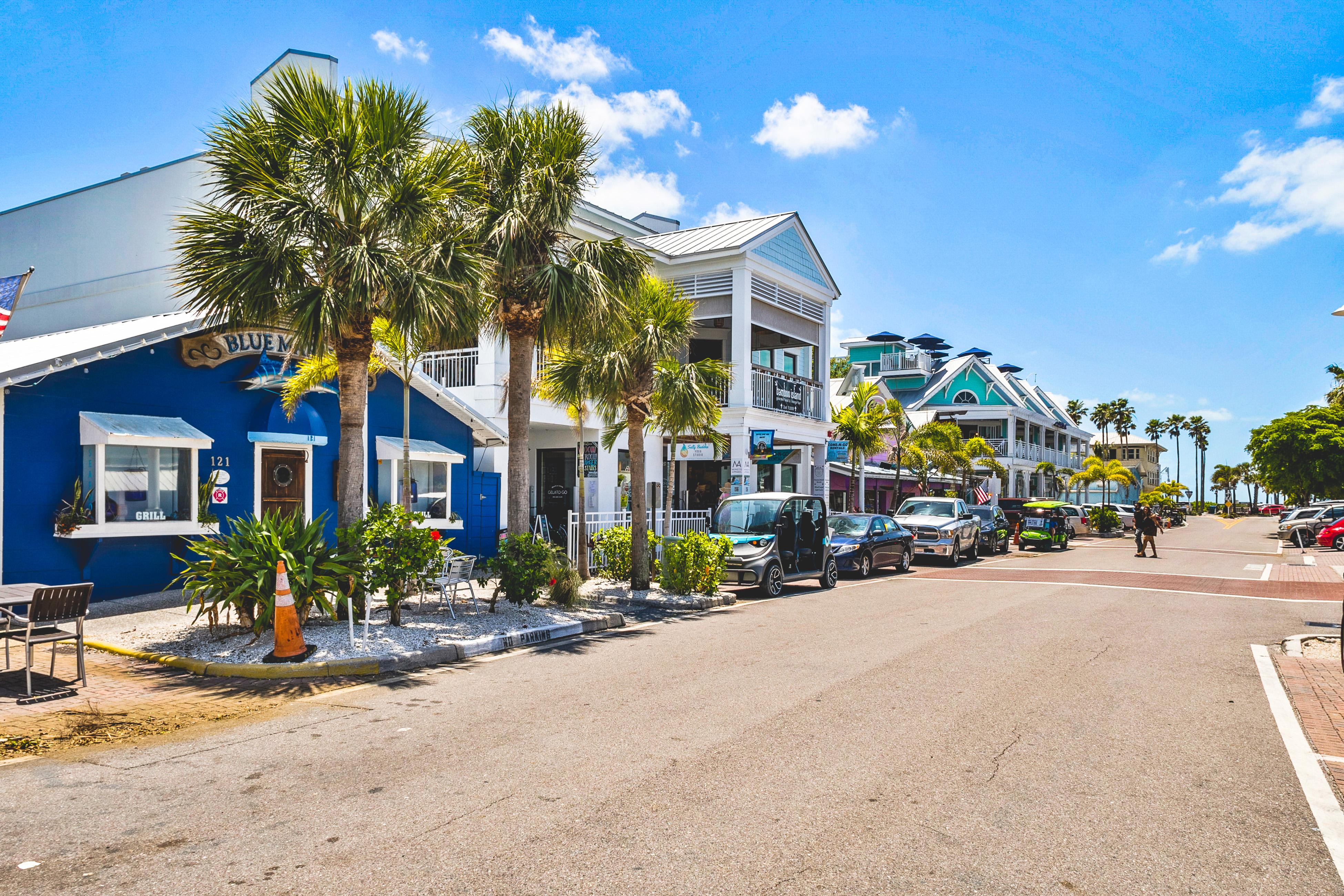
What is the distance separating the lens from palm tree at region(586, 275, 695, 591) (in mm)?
14344

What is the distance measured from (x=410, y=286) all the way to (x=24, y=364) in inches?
214

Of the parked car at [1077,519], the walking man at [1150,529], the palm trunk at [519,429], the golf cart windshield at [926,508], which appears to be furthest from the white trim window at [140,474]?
the parked car at [1077,519]

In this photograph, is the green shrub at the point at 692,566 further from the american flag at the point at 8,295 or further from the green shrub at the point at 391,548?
the american flag at the point at 8,295

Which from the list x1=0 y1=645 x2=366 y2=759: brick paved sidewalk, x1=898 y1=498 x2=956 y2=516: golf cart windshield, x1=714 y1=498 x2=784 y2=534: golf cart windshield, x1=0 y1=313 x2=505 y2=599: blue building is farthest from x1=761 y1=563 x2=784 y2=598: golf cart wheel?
x1=898 y1=498 x2=956 y2=516: golf cart windshield

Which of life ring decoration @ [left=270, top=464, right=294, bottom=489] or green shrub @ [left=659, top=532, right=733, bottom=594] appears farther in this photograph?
green shrub @ [left=659, top=532, right=733, bottom=594]

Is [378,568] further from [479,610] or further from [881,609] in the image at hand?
[881,609]

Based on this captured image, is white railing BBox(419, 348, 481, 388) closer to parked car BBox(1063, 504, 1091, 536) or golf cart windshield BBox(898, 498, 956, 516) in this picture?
golf cart windshield BBox(898, 498, 956, 516)

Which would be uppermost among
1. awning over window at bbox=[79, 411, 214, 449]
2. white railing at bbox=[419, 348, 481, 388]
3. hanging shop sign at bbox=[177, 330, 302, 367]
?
white railing at bbox=[419, 348, 481, 388]

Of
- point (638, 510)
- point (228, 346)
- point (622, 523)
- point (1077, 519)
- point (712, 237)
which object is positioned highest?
point (712, 237)

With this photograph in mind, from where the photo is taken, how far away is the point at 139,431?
40.0 ft

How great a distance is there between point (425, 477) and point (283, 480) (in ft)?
10.3

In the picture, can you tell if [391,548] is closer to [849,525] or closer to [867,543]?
[867,543]

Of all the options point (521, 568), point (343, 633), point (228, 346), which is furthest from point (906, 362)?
point (343, 633)

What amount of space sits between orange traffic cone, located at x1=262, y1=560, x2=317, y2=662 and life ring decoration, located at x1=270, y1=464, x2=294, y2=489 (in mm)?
6224
